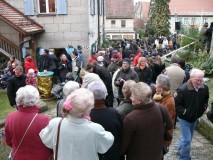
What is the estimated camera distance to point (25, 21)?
1525 centimetres

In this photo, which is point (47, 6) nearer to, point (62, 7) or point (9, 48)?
point (62, 7)

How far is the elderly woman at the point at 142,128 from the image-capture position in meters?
3.76

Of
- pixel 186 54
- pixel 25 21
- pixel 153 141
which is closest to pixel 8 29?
pixel 25 21

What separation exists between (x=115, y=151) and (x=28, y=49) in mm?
12890

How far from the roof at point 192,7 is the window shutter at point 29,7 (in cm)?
5227

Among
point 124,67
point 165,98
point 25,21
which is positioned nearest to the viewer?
point 165,98

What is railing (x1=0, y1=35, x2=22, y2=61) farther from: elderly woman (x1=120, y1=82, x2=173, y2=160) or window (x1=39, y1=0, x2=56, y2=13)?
elderly woman (x1=120, y1=82, x2=173, y2=160)

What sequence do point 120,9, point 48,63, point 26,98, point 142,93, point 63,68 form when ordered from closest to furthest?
point 26,98, point 142,93, point 63,68, point 48,63, point 120,9

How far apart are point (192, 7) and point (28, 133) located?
221ft

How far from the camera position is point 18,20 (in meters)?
14.8

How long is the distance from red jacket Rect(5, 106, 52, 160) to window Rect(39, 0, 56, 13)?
504 inches

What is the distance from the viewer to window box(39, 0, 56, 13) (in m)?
15.7

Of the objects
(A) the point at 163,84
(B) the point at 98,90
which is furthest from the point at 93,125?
(A) the point at 163,84

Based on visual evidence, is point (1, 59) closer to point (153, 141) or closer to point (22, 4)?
point (22, 4)
